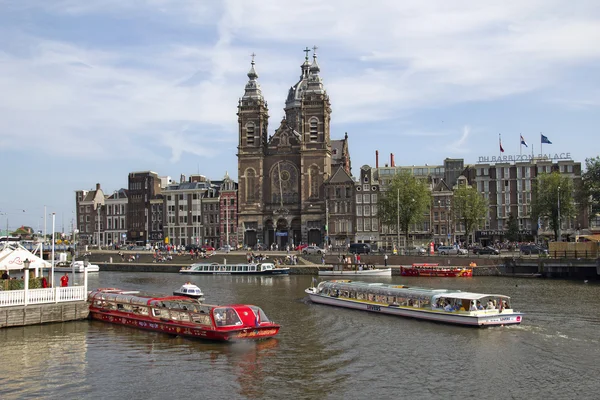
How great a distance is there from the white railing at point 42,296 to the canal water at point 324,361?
2.05 m

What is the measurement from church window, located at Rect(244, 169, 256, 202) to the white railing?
87.3 meters

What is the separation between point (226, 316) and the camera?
40.0m

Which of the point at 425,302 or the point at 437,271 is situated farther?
the point at 437,271

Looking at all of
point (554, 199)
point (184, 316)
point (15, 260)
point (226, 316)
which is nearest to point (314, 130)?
point (554, 199)

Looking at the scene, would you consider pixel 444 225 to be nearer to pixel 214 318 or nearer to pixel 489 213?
pixel 489 213

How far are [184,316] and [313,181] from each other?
300 feet

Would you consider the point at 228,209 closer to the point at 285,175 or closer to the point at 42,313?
the point at 285,175

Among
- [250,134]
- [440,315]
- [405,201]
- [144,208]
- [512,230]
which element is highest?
[250,134]

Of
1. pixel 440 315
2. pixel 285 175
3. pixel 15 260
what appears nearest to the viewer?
pixel 15 260

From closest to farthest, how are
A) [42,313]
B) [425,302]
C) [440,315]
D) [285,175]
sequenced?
[42,313]
[440,315]
[425,302]
[285,175]

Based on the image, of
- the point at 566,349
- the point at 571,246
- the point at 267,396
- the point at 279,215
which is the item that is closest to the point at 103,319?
the point at 267,396

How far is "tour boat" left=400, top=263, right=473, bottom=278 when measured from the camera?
284ft

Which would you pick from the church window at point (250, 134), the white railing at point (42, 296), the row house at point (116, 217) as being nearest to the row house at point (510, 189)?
the church window at point (250, 134)

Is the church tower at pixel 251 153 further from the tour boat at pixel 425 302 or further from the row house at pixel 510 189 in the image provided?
the tour boat at pixel 425 302
